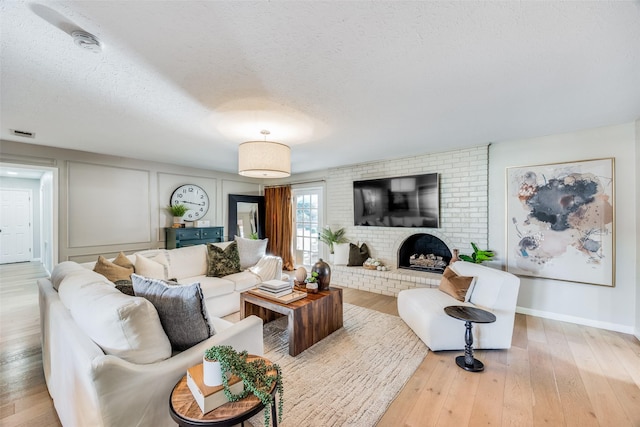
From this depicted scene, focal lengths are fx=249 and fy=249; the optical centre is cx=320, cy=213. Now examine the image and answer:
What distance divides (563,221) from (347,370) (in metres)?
3.07

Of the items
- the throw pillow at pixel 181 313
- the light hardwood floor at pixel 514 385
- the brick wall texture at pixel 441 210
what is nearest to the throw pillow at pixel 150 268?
the light hardwood floor at pixel 514 385

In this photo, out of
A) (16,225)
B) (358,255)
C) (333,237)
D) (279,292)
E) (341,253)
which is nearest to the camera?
(279,292)

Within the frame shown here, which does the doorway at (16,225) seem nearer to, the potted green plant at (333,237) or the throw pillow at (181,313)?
the potted green plant at (333,237)

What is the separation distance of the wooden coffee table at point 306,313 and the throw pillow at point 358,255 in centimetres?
188

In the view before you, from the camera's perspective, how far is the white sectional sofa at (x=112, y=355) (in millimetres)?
1001

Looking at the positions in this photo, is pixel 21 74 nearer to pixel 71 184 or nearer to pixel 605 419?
pixel 71 184

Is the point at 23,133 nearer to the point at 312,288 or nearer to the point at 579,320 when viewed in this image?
the point at 312,288

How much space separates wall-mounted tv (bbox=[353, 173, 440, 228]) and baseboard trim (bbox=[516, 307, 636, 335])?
61.3 inches

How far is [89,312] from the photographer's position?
1.23 meters

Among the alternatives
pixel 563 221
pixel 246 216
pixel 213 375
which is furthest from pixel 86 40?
pixel 246 216

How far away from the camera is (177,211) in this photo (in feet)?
15.5

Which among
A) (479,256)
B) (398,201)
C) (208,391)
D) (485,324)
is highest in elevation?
(398,201)

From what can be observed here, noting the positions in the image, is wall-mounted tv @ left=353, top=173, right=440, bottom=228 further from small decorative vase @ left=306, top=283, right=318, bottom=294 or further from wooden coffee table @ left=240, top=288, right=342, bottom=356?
small decorative vase @ left=306, top=283, right=318, bottom=294

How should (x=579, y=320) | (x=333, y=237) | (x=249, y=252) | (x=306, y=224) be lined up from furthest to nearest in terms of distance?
1. (x=306, y=224)
2. (x=333, y=237)
3. (x=249, y=252)
4. (x=579, y=320)
